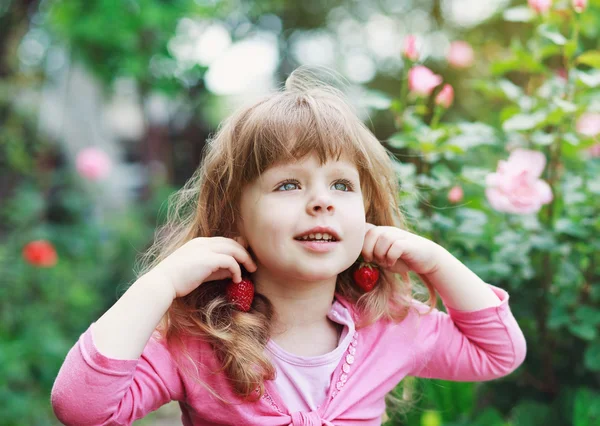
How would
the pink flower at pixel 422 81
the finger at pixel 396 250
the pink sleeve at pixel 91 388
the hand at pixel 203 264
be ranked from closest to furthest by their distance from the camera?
1. the pink sleeve at pixel 91 388
2. the hand at pixel 203 264
3. the finger at pixel 396 250
4. the pink flower at pixel 422 81

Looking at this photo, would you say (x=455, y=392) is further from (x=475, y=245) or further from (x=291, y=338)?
(x=291, y=338)

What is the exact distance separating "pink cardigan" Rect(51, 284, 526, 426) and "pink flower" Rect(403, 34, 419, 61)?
0.87 meters

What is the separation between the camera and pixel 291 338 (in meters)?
1.29

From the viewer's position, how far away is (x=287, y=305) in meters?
1.29

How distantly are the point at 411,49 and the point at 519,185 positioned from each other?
549mm

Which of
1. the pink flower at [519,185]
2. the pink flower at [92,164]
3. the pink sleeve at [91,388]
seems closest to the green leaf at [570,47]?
the pink flower at [519,185]

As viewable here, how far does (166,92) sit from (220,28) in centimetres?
233

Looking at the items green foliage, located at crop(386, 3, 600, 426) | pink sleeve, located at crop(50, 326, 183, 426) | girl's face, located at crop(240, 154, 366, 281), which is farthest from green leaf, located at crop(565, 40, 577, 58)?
pink sleeve, located at crop(50, 326, 183, 426)

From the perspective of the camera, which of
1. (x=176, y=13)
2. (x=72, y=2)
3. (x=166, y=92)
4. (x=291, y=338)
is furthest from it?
(x=166, y=92)

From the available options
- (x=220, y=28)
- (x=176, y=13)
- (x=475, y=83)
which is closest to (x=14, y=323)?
(x=176, y=13)

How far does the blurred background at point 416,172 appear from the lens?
1.85 m

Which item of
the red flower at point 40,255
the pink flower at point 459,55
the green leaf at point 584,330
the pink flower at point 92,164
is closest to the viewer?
the green leaf at point 584,330

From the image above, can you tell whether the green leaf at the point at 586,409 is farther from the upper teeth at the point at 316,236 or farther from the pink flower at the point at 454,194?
the upper teeth at the point at 316,236

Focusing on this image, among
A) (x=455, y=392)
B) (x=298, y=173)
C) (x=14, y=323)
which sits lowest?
(x=14, y=323)
